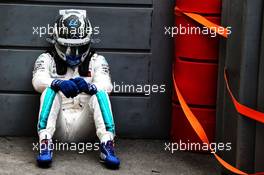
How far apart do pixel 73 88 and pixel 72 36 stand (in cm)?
51

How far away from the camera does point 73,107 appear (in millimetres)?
6363

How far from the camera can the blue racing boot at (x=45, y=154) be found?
5836 mm

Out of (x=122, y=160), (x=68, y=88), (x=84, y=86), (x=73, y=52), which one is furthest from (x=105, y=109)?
(x=73, y=52)

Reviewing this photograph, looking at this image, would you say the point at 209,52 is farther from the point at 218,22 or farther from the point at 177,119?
the point at 177,119

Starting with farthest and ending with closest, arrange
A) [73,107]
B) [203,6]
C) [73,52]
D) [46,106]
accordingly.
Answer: [73,107], [73,52], [203,6], [46,106]

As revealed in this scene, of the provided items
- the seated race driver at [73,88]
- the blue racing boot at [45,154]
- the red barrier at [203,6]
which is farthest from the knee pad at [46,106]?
the red barrier at [203,6]

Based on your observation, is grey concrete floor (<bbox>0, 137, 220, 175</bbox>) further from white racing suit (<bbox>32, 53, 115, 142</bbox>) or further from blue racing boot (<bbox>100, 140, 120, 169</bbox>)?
white racing suit (<bbox>32, 53, 115, 142</bbox>)

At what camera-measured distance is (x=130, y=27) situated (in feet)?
21.7

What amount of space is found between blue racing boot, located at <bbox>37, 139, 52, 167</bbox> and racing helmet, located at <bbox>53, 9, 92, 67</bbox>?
72 centimetres

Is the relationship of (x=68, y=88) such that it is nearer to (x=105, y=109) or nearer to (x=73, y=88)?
(x=73, y=88)

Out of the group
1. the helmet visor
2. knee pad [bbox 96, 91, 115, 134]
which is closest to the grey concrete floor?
knee pad [bbox 96, 91, 115, 134]

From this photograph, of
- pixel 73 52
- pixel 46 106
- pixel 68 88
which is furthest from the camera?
pixel 73 52

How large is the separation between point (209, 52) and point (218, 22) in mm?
258

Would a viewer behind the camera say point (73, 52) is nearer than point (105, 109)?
No
